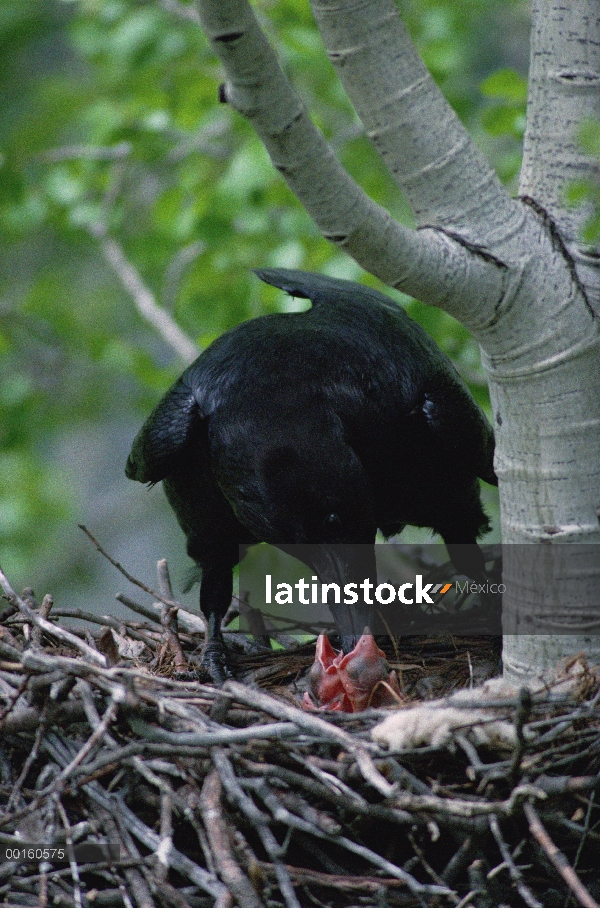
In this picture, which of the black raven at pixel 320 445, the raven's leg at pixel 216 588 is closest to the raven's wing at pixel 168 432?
the black raven at pixel 320 445

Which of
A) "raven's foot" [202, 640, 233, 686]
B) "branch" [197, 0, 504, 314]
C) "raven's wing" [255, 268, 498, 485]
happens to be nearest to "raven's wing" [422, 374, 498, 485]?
"raven's wing" [255, 268, 498, 485]

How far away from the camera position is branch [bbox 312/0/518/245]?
2195 millimetres

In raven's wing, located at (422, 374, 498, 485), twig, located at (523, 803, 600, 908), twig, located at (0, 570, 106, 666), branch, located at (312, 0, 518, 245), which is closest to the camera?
twig, located at (523, 803, 600, 908)

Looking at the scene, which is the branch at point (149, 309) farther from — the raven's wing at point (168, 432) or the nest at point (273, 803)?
the nest at point (273, 803)

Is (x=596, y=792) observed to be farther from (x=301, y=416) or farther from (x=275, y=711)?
(x=301, y=416)

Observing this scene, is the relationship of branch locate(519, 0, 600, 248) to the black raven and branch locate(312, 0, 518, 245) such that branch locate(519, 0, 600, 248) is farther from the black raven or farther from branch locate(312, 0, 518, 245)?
the black raven

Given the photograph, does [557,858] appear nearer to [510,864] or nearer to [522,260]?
[510,864]

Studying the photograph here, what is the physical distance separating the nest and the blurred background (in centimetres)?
228

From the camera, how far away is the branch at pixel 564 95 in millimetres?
2459

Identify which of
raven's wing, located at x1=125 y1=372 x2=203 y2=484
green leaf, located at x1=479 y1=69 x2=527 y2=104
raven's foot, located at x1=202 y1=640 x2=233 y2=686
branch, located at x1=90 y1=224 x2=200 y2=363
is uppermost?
green leaf, located at x1=479 y1=69 x2=527 y2=104

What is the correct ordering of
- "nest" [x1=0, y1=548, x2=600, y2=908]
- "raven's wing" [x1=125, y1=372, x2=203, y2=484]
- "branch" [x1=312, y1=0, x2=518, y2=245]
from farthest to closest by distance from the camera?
"raven's wing" [x1=125, y1=372, x2=203, y2=484], "branch" [x1=312, y1=0, x2=518, y2=245], "nest" [x1=0, y1=548, x2=600, y2=908]

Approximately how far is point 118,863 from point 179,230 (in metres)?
4.23

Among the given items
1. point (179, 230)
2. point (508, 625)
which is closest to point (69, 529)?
point (179, 230)

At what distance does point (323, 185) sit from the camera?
2008 mm
